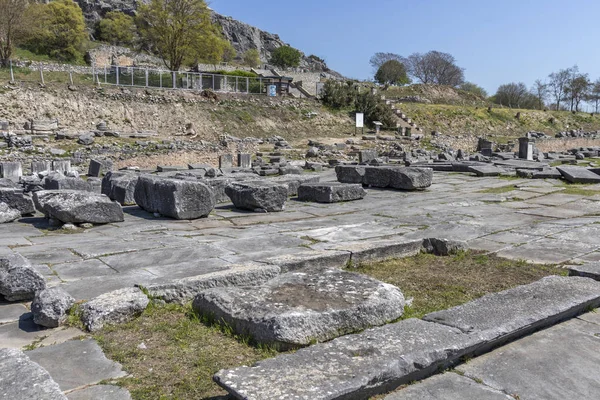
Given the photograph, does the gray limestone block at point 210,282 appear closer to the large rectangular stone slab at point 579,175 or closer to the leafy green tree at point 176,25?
the large rectangular stone slab at point 579,175

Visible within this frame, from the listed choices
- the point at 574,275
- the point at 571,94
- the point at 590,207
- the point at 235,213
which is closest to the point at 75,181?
the point at 235,213

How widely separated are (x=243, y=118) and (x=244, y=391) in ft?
99.1

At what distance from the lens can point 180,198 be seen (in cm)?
920

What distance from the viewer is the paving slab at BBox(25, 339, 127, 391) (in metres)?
3.25

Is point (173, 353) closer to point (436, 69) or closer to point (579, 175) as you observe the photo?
point (579, 175)

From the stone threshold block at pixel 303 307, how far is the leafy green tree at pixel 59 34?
5093 centimetres

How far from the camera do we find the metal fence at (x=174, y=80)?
Result: 31.8 meters

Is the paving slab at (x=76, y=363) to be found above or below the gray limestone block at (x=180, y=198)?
below

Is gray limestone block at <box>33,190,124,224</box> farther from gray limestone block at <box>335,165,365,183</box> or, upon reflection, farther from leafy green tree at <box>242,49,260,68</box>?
leafy green tree at <box>242,49,260,68</box>

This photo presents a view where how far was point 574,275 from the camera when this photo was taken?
5430 millimetres

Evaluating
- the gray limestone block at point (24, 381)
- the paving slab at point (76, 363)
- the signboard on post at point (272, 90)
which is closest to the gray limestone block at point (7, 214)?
the paving slab at point (76, 363)

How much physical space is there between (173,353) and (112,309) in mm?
829

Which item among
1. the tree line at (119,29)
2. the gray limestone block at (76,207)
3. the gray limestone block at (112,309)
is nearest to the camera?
the gray limestone block at (112,309)

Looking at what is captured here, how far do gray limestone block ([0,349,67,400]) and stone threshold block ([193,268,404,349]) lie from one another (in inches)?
53.9
